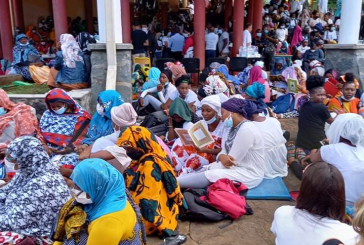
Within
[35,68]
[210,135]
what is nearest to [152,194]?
[210,135]

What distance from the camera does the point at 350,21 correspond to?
7340mm

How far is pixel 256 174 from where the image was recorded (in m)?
4.17

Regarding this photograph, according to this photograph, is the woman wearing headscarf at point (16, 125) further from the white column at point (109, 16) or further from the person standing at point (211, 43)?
the person standing at point (211, 43)

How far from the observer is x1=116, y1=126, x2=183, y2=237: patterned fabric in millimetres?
3301

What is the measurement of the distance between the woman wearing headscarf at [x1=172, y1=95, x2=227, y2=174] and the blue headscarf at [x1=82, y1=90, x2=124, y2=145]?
2.89 feet

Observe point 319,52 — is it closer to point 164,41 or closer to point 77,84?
point 164,41

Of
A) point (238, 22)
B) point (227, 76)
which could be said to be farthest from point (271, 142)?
point (238, 22)

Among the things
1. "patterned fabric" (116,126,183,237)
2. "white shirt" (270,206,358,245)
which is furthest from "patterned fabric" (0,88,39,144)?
"white shirt" (270,206,358,245)

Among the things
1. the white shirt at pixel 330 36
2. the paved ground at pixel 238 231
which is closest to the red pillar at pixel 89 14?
the white shirt at pixel 330 36

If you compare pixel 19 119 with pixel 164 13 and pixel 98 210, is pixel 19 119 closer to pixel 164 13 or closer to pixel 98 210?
pixel 98 210

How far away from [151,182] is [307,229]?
1.58 m

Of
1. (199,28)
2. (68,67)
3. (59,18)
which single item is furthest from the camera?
(199,28)

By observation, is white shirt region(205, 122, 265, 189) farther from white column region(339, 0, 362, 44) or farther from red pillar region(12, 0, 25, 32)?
red pillar region(12, 0, 25, 32)

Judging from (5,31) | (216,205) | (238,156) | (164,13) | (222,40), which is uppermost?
(164,13)
